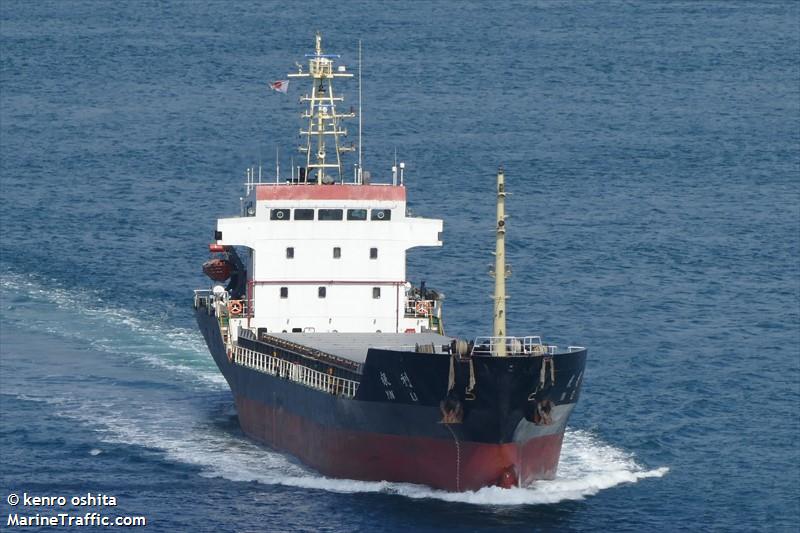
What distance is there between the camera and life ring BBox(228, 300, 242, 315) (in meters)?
79.5

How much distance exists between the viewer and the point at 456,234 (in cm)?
10819

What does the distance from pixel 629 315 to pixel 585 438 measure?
20100mm

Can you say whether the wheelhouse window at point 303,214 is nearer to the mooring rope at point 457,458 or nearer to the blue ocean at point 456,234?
the blue ocean at point 456,234

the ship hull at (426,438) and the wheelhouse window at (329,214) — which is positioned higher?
the wheelhouse window at (329,214)

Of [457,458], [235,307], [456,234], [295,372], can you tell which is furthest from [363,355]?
[456,234]

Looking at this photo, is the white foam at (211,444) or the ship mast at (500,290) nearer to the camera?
the ship mast at (500,290)

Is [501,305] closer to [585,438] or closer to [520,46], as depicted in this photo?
[585,438]

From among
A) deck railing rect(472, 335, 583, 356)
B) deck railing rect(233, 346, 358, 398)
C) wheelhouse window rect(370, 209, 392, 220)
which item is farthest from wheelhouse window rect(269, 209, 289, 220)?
deck railing rect(472, 335, 583, 356)

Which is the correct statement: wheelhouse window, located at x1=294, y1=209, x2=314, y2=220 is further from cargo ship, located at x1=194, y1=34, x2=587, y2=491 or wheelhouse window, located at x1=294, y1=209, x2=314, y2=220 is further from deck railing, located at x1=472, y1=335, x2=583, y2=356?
deck railing, located at x1=472, y1=335, x2=583, y2=356

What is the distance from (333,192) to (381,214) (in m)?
1.94

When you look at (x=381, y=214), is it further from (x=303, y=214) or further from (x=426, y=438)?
(x=426, y=438)

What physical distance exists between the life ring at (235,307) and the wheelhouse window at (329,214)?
197 inches

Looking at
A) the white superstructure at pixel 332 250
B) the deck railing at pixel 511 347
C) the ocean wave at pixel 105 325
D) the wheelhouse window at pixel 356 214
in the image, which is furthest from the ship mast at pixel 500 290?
the ocean wave at pixel 105 325

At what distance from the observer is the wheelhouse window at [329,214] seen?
3046 inches
